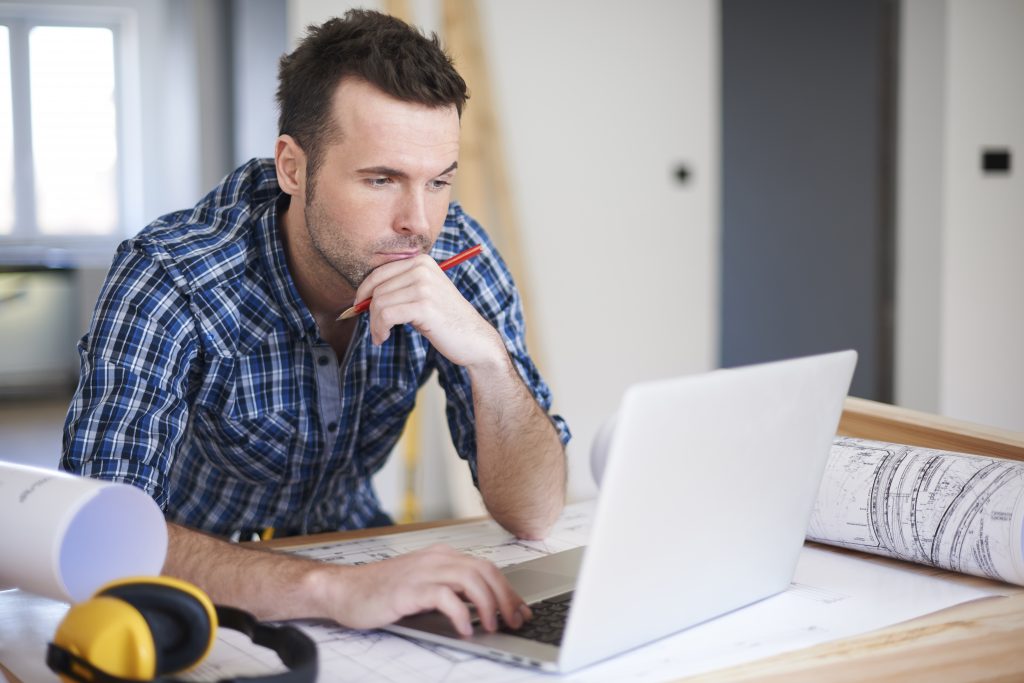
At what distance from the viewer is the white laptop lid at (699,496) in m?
0.73

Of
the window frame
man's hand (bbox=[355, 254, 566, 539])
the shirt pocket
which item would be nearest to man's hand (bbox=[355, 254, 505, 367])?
man's hand (bbox=[355, 254, 566, 539])

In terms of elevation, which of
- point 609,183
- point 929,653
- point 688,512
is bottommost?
point 929,653

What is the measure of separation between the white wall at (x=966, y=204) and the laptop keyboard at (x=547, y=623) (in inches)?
132

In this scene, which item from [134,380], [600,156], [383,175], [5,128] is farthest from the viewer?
[5,128]

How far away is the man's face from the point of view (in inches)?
51.6

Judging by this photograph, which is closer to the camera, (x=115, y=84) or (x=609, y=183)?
→ (x=609, y=183)

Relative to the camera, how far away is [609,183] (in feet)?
12.0

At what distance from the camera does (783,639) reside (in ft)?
2.85

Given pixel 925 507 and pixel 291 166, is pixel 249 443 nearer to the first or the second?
pixel 291 166

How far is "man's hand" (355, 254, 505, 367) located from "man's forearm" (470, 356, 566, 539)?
7 cm

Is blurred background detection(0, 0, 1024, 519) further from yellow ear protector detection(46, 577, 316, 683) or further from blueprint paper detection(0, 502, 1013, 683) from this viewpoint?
yellow ear protector detection(46, 577, 316, 683)

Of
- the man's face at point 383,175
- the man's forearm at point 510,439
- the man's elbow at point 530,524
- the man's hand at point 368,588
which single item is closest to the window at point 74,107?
the man's face at point 383,175

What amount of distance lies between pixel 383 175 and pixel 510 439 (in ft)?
1.18

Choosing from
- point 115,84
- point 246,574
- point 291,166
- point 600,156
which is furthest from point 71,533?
point 115,84
